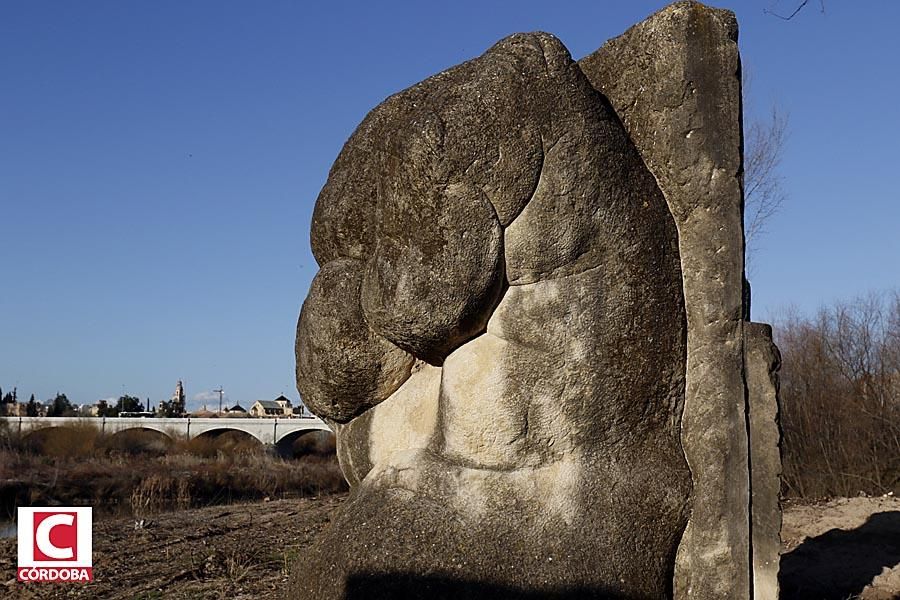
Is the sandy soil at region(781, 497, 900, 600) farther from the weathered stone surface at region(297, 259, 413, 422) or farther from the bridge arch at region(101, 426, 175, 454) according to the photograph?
the bridge arch at region(101, 426, 175, 454)

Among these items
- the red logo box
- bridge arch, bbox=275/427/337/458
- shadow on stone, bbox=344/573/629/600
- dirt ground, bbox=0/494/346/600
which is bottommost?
bridge arch, bbox=275/427/337/458

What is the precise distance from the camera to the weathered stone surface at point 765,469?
3.62 metres

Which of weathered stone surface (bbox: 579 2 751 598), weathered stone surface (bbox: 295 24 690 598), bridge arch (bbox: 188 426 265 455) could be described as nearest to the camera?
weathered stone surface (bbox: 295 24 690 598)

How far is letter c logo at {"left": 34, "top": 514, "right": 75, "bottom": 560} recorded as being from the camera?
21.4 feet

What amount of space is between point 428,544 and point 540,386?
0.70m

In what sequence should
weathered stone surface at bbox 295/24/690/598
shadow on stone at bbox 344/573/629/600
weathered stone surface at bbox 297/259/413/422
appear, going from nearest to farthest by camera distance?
shadow on stone at bbox 344/573/629/600 < weathered stone surface at bbox 295/24/690/598 < weathered stone surface at bbox 297/259/413/422

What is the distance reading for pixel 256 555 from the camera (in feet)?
24.9

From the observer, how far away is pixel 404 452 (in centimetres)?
366

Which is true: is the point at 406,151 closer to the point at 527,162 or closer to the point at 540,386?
the point at 527,162

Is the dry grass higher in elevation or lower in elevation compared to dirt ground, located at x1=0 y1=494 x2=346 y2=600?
lower

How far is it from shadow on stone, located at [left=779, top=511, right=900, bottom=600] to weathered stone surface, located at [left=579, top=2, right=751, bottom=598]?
2920 millimetres

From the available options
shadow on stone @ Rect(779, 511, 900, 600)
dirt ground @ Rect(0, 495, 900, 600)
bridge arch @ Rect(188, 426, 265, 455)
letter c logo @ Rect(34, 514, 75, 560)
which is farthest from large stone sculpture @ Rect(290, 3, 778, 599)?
bridge arch @ Rect(188, 426, 265, 455)

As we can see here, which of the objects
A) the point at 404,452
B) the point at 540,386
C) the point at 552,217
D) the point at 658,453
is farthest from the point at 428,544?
the point at 552,217

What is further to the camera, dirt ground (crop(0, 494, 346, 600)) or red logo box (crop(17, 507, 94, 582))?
red logo box (crop(17, 507, 94, 582))
